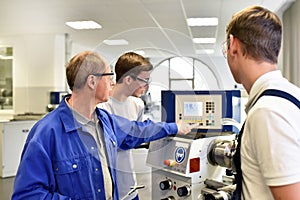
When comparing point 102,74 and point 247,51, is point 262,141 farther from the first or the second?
point 102,74

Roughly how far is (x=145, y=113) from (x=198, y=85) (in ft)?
1.30

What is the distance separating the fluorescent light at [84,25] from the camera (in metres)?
5.79

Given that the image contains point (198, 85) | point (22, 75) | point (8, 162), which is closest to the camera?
point (198, 85)

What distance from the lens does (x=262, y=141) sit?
83 centimetres

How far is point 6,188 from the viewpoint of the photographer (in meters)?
4.47

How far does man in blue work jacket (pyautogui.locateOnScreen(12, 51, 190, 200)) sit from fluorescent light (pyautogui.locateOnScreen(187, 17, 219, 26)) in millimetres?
4170

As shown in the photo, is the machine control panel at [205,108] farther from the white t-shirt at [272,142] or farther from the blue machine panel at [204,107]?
the white t-shirt at [272,142]

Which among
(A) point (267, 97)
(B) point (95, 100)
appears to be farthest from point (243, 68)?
(B) point (95, 100)

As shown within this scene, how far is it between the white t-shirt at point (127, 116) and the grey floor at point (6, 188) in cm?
276

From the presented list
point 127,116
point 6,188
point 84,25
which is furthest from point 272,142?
point 84,25

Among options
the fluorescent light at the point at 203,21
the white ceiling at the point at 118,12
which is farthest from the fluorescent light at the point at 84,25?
the fluorescent light at the point at 203,21

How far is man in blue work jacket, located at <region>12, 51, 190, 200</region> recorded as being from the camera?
1222mm

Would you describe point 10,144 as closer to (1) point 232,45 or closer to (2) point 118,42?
(2) point 118,42

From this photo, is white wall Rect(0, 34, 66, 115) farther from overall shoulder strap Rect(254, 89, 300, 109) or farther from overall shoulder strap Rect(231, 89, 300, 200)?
overall shoulder strap Rect(254, 89, 300, 109)
